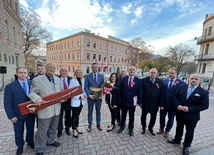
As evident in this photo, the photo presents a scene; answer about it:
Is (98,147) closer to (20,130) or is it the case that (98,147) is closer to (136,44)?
(20,130)

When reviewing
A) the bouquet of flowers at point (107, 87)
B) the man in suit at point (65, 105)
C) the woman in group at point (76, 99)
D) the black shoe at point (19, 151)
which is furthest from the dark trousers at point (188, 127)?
the black shoe at point (19, 151)

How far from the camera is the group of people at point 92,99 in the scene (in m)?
2.29

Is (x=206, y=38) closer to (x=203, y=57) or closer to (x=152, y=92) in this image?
(x=203, y=57)

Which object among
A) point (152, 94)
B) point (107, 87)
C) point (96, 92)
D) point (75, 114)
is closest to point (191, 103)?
point (152, 94)

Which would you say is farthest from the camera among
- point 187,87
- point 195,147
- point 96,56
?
point 96,56

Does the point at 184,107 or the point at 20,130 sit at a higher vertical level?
Answer: the point at 184,107

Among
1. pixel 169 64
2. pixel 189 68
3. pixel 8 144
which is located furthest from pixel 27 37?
pixel 189 68

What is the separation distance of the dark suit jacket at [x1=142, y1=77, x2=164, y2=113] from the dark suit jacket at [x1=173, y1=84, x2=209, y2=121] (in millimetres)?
548

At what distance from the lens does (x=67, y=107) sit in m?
3.13

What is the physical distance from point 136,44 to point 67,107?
97.5 ft

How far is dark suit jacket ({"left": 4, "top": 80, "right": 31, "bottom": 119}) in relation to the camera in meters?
2.21

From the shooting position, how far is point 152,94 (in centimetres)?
321

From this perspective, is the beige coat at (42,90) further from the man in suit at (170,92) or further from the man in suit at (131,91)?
the man in suit at (170,92)

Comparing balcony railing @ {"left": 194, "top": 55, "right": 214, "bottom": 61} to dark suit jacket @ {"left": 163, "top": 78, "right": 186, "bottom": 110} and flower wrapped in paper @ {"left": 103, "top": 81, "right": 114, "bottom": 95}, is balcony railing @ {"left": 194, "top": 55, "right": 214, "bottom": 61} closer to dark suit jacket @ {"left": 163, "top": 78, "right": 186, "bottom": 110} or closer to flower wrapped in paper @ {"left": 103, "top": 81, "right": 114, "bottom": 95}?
dark suit jacket @ {"left": 163, "top": 78, "right": 186, "bottom": 110}
